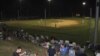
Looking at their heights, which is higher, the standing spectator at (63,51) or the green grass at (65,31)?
the standing spectator at (63,51)

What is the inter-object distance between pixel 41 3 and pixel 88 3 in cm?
1704

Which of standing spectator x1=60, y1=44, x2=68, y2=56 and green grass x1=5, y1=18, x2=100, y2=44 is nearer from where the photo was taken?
standing spectator x1=60, y1=44, x2=68, y2=56

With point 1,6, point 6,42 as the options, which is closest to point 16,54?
point 6,42

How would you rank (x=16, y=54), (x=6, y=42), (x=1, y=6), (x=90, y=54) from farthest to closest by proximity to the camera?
1. (x=1, y=6)
2. (x=6, y=42)
3. (x=90, y=54)
4. (x=16, y=54)

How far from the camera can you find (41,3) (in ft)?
350

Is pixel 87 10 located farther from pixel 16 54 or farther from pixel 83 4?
pixel 16 54

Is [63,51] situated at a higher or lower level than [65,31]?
higher

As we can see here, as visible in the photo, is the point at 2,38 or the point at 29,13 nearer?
the point at 2,38

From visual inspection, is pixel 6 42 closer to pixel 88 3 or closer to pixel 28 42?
pixel 28 42

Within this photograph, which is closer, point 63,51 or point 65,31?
point 63,51

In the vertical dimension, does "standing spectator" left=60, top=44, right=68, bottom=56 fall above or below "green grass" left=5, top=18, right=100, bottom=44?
above

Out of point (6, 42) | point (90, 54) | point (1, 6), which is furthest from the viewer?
point (1, 6)

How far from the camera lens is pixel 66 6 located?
109250 millimetres

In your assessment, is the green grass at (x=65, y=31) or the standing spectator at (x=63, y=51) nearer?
the standing spectator at (x=63, y=51)
